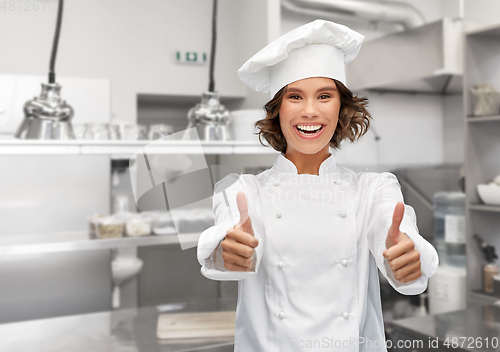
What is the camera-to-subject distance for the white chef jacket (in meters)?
0.77

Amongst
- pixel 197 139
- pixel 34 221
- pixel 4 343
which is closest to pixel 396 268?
pixel 197 139

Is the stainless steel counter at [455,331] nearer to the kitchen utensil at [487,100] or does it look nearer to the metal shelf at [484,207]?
the metal shelf at [484,207]

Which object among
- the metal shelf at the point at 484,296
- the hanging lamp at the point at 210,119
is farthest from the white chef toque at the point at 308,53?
the metal shelf at the point at 484,296

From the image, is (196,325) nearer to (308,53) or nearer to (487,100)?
(308,53)

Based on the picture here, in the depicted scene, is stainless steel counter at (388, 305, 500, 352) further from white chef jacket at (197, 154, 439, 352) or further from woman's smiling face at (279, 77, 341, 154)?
woman's smiling face at (279, 77, 341, 154)

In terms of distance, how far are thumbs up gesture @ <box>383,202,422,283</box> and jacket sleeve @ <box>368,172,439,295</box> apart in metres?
0.02

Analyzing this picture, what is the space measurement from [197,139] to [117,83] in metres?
1.25

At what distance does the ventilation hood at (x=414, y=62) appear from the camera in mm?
2281

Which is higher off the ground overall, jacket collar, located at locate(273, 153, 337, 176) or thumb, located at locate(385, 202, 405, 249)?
jacket collar, located at locate(273, 153, 337, 176)

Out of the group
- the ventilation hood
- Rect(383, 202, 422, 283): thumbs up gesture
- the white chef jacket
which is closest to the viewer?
Rect(383, 202, 422, 283): thumbs up gesture

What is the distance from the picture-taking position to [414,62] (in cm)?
250

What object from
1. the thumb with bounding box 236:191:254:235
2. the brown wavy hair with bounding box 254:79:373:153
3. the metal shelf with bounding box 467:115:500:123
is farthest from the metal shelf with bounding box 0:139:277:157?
the metal shelf with bounding box 467:115:500:123

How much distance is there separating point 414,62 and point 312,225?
202cm

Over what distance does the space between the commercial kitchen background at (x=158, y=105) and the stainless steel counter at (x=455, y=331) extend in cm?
68
